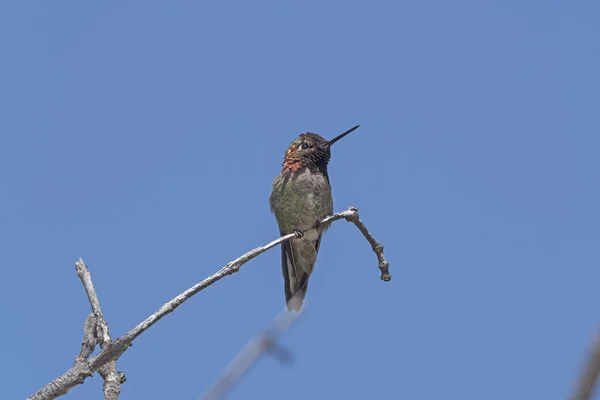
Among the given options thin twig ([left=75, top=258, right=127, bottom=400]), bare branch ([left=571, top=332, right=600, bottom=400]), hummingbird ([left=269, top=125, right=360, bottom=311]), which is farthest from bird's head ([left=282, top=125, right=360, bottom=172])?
bare branch ([left=571, top=332, right=600, bottom=400])

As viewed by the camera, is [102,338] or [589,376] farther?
[102,338]

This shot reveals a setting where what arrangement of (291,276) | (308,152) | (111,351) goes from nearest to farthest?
(111,351) → (291,276) → (308,152)

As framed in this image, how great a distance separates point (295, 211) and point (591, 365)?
8.02 metres

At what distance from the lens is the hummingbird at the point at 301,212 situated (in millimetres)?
8742

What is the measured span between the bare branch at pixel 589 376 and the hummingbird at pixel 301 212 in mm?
7696

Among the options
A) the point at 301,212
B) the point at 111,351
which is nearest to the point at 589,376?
the point at 111,351

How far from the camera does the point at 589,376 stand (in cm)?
77

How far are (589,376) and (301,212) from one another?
7.98 m

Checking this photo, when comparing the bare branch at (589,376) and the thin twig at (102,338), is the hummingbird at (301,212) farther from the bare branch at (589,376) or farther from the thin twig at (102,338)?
the bare branch at (589,376)

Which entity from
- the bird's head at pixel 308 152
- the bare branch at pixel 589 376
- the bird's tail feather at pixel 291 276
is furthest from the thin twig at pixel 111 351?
the bird's head at pixel 308 152

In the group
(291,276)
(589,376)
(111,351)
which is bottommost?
(589,376)

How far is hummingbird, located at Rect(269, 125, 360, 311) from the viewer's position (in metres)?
8.74

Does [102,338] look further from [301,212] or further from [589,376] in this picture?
[301,212]

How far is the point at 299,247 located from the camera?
8820 mm
